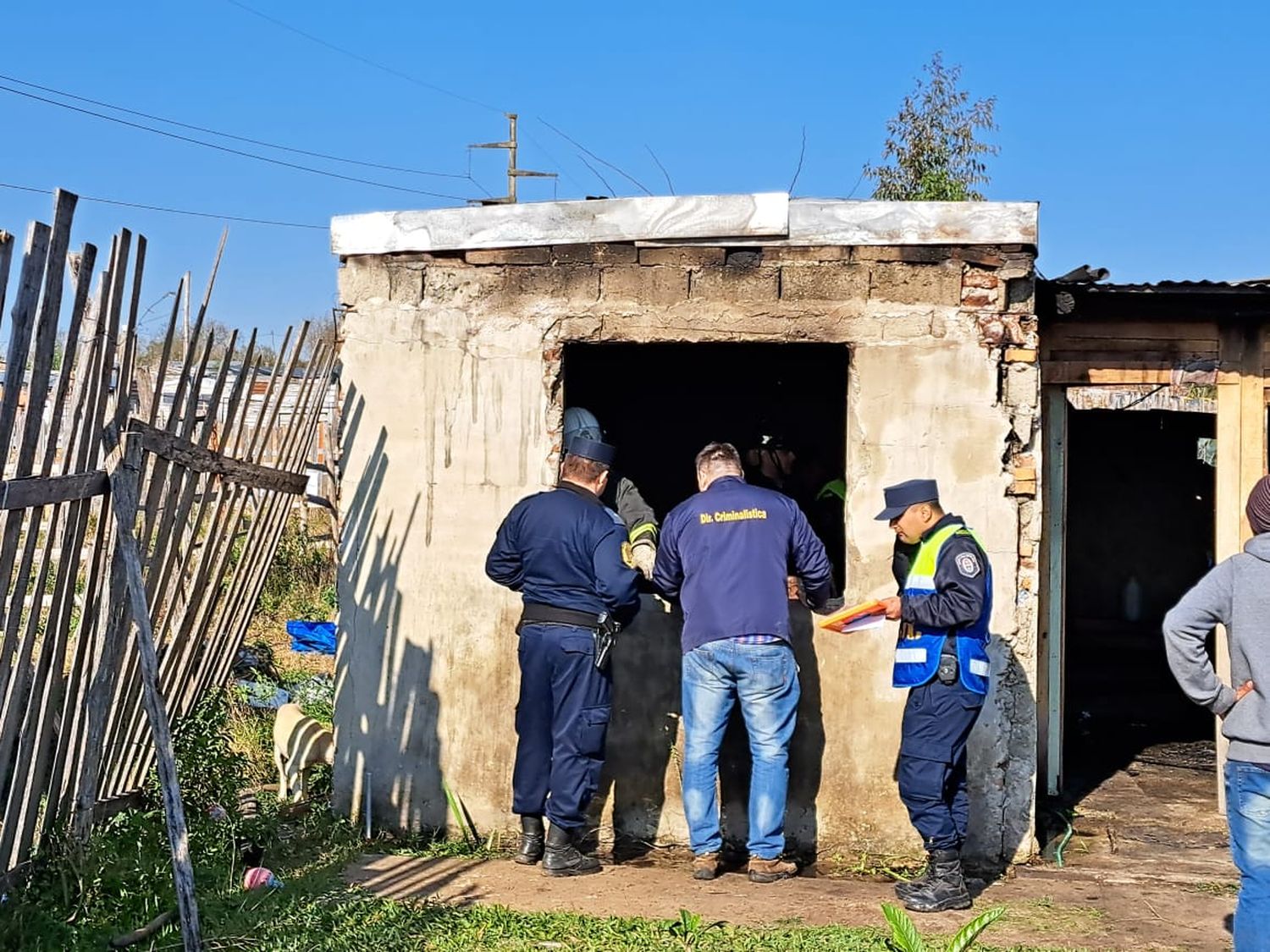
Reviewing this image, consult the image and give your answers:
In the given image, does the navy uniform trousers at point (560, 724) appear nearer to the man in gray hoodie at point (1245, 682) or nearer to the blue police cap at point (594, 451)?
the blue police cap at point (594, 451)

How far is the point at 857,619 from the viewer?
5871 millimetres

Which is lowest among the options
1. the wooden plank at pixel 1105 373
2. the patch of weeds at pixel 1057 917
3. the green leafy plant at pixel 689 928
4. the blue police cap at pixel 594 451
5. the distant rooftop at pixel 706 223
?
the patch of weeds at pixel 1057 917

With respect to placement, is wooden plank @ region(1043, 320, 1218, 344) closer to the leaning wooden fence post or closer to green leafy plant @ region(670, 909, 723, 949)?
green leafy plant @ region(670, 909, 723, 949)

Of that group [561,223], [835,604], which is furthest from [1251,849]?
[561,223]

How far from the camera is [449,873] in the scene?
5891 mm

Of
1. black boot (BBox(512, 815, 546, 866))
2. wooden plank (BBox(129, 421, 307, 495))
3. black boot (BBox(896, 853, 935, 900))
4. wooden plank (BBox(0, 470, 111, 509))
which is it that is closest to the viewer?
wooden plank (BBox(0, 470, 111, 509))

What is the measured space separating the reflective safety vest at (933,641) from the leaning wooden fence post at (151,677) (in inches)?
112

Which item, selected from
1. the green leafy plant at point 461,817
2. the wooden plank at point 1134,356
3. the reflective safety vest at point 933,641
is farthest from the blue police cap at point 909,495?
the green leafy plant at point 461,817

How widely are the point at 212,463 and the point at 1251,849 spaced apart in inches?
171

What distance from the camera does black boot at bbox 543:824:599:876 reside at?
5871 millimetres

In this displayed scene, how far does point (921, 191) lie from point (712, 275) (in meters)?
13.5

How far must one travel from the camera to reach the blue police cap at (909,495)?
5484mm

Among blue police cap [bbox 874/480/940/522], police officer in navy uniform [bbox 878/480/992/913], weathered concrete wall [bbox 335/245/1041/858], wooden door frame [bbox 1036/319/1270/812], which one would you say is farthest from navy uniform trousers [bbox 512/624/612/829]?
wooden door frame [bbox 1036/319/1270/812]

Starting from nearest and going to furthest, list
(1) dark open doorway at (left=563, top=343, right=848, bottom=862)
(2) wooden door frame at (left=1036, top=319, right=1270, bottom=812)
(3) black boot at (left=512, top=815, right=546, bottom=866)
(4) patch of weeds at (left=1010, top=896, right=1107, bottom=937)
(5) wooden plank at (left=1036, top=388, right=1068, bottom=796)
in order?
(4) patch of weeds at (left=1010, top=896, right=1107, bottom=937), (3) black boot at (left=512, top=815, right=546, bottom=866), (2) wooden door frame at (left=1036, top=319, right=1270, bottom=812), (5) wooden plank at (left=1036, top=388, right=1068, bottom=796), (1) dark open doorway at (left=563, top=343, right=848, bottom=862)
